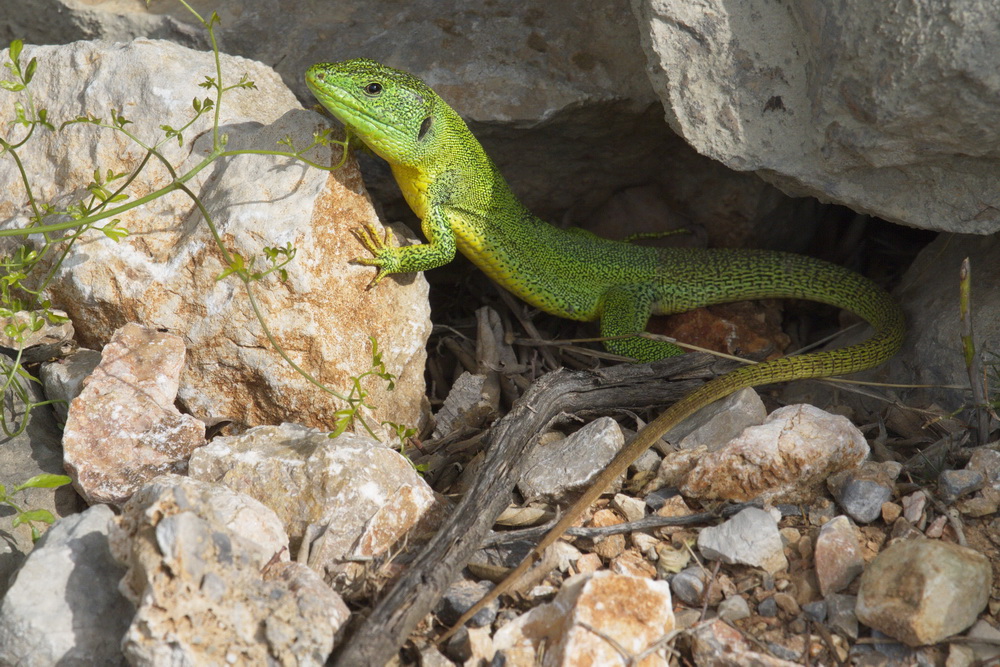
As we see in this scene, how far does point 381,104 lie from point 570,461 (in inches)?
66.1

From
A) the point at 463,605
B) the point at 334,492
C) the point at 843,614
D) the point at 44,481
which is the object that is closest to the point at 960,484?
the point at 843,614

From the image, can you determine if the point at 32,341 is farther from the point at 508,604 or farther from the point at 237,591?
the point at 508,604

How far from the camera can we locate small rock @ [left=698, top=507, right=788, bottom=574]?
2.55 meters

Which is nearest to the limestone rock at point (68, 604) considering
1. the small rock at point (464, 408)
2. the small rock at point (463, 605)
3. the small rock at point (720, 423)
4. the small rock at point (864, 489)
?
the small rock at point (463, 605)

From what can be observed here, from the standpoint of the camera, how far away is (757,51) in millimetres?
3049

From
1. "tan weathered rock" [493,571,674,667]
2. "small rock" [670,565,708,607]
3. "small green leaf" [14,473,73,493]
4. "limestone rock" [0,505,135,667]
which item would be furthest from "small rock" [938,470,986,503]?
"small green leaf" [14,473,73,493]

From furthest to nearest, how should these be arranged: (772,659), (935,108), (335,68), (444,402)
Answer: (444,402)
(335,68)
(935,108)
(772,659)

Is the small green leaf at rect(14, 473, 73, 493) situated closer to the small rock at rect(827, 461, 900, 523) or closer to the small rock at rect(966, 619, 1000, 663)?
the small rock at rect(827, 461, 900, 523)

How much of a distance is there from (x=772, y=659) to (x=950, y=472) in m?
1.03

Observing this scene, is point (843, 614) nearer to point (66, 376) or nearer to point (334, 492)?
point (334, 492)

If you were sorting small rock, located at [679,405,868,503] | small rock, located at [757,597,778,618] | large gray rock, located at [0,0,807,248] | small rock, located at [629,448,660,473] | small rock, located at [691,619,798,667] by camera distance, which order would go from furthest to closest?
1. large gray rock, located at [0,0,807,248]
2. small rock, located at [629,448,660,473]
3. small rock, located at [679,405,868,503]
4. small rock, located at [757,597,778,618]
5. small rock, located at [691,619,798,667]

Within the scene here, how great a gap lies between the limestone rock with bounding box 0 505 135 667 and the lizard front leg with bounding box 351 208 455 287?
1456 mm

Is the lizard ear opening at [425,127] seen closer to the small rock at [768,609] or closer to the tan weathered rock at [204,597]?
the tan weathered rock at [204,597]

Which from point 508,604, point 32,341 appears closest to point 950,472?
point 508,604
